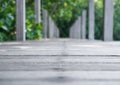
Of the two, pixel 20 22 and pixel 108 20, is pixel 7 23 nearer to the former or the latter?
pixel 20 22

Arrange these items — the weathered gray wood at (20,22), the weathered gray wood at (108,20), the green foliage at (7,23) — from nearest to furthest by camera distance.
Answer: the weathered gray wood at (108,20), the weathered gray wood at (20,22), the green foliage at (7,23)

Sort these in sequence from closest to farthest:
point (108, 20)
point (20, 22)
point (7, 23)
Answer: point (108, 20), point (20, 22), point (7, 23)

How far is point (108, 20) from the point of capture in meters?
5.46

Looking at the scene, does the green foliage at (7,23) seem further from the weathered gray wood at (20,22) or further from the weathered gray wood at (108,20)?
the weathered gray wood at (108,20)

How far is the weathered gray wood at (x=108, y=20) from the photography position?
5410 millimetres

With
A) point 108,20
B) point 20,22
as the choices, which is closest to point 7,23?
point 20,22

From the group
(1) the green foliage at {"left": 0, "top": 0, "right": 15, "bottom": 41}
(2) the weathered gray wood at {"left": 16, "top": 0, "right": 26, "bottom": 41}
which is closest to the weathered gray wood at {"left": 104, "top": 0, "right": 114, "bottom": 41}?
(2) the weathered gray wood at {"left": 16, "top": 0, "right": 26, "bottom": 41}

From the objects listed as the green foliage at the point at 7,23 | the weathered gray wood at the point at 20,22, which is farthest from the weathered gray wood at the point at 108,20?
the green foliage at the point at 7,23

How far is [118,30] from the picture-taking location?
30.0 metres

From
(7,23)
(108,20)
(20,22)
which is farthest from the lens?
(7,23)

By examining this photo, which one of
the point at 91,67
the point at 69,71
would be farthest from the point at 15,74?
the point at 91,67

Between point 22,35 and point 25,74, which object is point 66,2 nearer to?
point 22,35

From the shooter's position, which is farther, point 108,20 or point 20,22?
point 20,22

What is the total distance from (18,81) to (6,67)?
466 millimetres
